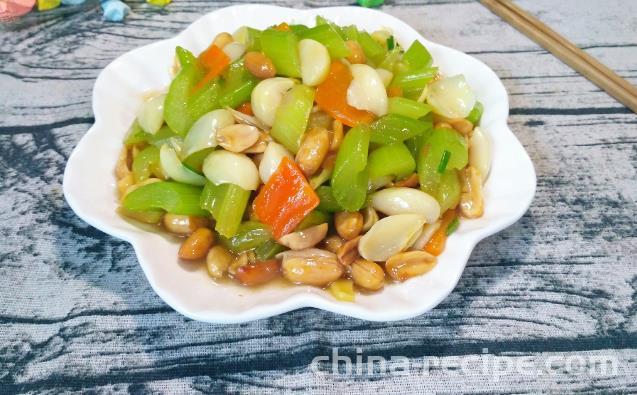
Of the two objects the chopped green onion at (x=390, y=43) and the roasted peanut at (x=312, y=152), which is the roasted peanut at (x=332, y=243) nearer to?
the roasted peanut at (x=312, y=152)

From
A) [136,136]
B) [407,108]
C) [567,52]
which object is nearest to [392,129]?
[407,108]

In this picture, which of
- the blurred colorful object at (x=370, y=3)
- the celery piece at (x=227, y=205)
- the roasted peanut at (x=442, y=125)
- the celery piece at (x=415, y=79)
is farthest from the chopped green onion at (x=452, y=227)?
the blurred colorful object at (x=370, y=3)

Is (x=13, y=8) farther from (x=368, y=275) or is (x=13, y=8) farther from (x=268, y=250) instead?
(x=368, y=275)

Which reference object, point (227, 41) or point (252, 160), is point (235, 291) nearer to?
point (252, 160)

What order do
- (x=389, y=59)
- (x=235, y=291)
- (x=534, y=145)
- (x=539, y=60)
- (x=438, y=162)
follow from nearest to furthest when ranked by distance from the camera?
(x=235, y=291) → (x=438, y=162) → (x=389, y=59) → (x=534, y=145) → (x=539, y=60)

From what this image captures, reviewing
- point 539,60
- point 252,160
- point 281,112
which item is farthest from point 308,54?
point 539,60
